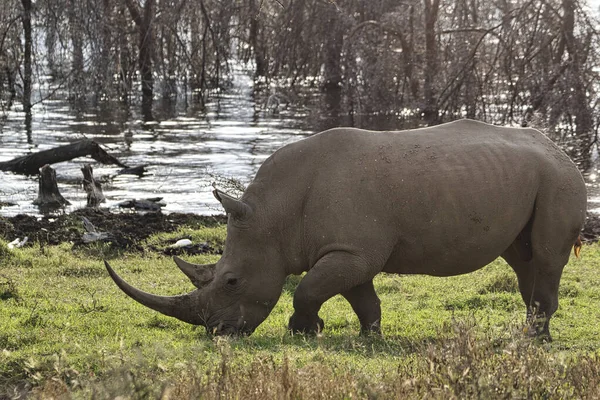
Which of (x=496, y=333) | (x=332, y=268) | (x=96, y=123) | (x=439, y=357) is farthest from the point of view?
(x=96, y=123)

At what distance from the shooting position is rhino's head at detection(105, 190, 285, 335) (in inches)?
296

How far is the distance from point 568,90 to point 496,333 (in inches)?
442

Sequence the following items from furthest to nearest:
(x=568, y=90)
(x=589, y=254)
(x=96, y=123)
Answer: (x=96, y=123) < (x=568, y=90) < (x=589, y=254)

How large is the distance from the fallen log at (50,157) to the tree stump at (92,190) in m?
2.16

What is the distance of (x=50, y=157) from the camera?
18.5 m

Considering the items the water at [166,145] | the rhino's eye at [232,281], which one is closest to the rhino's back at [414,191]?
the rhino's eye at [232,281]

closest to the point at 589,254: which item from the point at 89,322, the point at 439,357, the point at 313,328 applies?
the point at 313,328

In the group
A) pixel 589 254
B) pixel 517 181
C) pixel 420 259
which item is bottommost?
pixel 589 254

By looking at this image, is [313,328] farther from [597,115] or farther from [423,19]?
[423,19]

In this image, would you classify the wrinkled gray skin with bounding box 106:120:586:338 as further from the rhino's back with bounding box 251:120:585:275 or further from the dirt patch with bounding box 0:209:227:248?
the dirt patch with bounding box 0:209:227:248

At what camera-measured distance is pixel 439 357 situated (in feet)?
16.9

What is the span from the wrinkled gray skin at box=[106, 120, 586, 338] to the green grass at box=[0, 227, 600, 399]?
33 centimetres

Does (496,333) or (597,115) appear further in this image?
(597,115)

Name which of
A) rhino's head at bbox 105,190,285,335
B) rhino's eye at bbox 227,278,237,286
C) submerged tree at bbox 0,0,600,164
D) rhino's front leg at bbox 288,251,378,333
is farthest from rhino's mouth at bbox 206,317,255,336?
submerged tree at bbox 0,0,600,164
